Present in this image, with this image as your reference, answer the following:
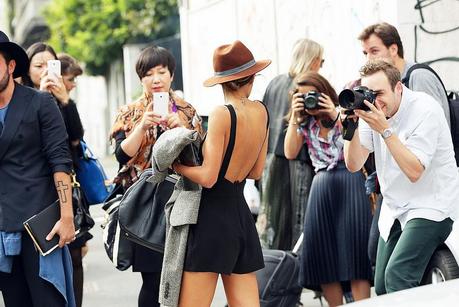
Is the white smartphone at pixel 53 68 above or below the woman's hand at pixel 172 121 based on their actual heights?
above

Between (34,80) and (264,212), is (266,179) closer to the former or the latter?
(264,212)

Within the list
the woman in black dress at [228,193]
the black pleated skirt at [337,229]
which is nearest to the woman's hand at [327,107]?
the black pleated skirt at [337,229]

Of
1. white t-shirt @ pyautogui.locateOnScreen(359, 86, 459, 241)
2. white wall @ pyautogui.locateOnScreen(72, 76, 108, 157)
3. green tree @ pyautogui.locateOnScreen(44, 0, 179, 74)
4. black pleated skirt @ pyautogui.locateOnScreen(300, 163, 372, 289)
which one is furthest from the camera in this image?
white wall @ pyautogui.locateOnScreen(72, 76, 108, 157)

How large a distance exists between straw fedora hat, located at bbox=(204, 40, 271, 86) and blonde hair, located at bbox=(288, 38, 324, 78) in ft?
8.75

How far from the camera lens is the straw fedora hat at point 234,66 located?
5.37 meters

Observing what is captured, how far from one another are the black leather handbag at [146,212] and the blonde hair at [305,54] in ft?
7.73

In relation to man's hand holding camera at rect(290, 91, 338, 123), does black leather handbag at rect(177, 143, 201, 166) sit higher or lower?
lower

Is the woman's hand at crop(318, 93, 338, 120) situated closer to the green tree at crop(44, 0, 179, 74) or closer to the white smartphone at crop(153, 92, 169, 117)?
the white smartphone at crop(153, 92, 169, 117)

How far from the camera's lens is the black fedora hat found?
5.76 m

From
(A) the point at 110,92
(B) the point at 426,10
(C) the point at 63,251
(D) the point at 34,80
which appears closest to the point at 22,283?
(C) the point at 63,251

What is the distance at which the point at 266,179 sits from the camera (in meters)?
8.52

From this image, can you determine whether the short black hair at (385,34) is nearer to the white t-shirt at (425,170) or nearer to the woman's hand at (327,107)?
the woman's hand at (327,107)

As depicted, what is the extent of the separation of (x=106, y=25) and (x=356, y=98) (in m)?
27.0

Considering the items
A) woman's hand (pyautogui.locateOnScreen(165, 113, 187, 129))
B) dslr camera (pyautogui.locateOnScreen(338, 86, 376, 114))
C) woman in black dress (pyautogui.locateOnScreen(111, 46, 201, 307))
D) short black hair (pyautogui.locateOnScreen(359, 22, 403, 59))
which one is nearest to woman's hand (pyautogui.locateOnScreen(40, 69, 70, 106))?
woman in black dress (pyautogui.locateOnScreen(111, 46, 201, 307))
